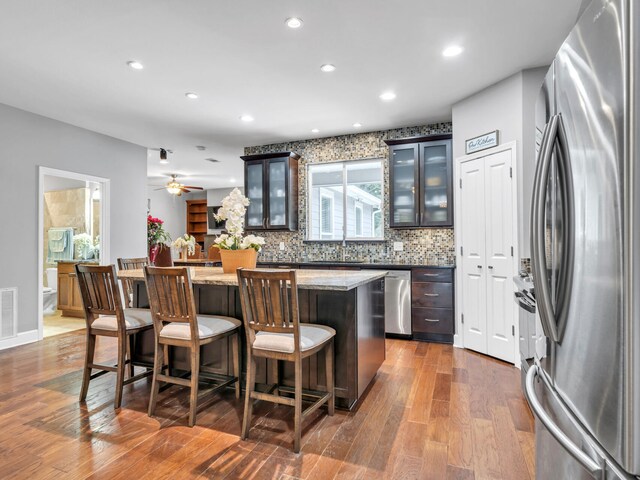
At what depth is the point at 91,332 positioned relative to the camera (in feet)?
8.90

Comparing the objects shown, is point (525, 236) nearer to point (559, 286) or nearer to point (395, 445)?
point (395, 445)

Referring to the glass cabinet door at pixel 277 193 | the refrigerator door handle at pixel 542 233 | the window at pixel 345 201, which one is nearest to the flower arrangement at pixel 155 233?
the glass cabinet door at pixel 277 193

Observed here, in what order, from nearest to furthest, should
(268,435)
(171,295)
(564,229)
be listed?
(564,229), (268,435), (171,295)

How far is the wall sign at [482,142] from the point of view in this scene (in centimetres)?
373

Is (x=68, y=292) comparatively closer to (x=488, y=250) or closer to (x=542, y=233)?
(x=488, y=250)

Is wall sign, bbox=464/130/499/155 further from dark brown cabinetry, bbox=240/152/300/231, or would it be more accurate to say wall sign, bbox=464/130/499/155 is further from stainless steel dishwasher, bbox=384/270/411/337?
dark brown cabinetry, bbox=240/152/300/231

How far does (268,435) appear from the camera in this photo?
2244 mm

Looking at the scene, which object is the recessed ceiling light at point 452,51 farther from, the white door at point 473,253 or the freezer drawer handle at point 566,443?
the freezer drawer handle at point 566,443

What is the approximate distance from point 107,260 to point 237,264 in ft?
10.9

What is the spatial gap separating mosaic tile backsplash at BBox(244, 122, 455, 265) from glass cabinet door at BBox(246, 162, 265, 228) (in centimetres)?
33

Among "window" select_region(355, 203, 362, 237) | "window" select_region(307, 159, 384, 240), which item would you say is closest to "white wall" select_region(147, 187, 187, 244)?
"window" select_region(307, 159, 384, 240)

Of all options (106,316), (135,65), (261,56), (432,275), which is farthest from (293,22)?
(432,275)

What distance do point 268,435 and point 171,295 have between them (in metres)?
1.06

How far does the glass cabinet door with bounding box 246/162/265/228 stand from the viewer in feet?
18.7
